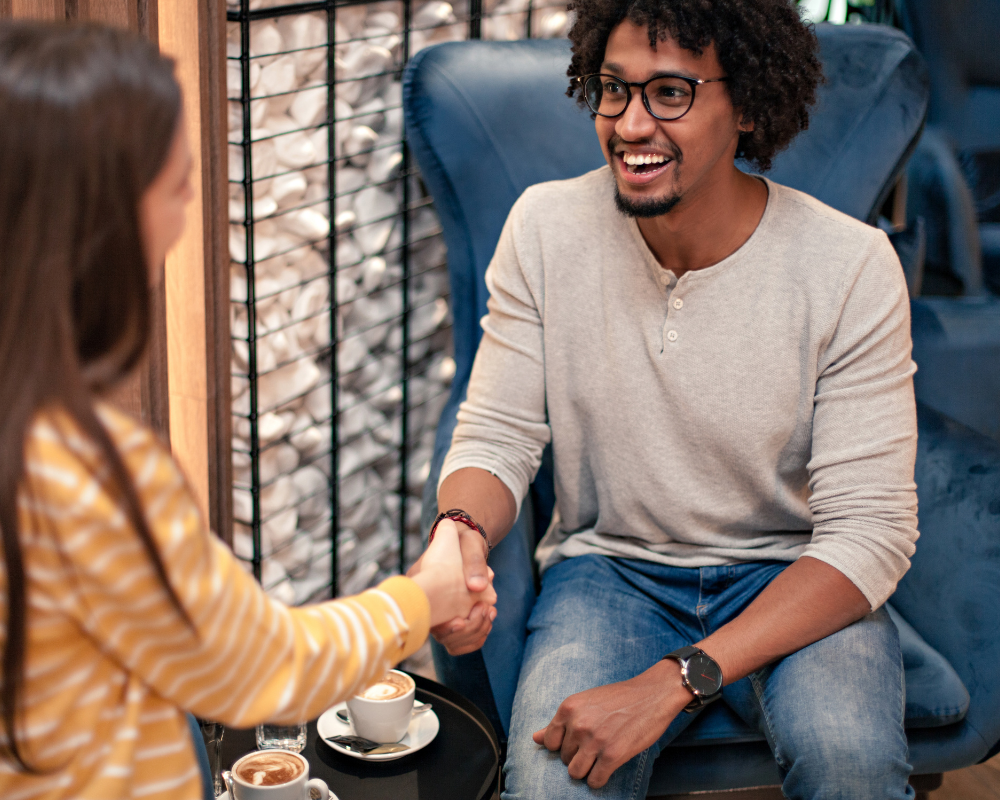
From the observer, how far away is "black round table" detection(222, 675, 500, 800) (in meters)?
1.02

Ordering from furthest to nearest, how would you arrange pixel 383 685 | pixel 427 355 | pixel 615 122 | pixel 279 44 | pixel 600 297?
1. pixel 427 355
2. pixel 279 44
3. pixel 600 297
4. pixel 615 122
5. pixel 383 685

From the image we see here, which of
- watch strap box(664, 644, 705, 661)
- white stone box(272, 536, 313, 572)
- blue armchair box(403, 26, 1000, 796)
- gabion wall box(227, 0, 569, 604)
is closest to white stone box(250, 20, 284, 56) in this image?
gabion wall box(227, 0, 569, 604)

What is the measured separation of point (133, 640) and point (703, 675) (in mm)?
692

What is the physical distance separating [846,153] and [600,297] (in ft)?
1.87

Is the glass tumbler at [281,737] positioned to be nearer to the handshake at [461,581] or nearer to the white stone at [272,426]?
the handshake at [461,581]

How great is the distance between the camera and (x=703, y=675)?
3.67 ft

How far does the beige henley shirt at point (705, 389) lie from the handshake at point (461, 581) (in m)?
0.17

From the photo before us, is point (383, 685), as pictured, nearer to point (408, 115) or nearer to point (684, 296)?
point (684, 296)

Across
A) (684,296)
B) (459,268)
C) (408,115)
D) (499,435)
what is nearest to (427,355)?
(459,268)

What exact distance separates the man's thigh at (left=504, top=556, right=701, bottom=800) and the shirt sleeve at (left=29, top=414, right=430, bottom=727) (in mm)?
433

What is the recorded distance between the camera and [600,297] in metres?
A: 1.35

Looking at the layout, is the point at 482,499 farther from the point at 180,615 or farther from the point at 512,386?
the point at 180,615

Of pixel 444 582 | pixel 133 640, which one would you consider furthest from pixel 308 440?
pixel 133 640

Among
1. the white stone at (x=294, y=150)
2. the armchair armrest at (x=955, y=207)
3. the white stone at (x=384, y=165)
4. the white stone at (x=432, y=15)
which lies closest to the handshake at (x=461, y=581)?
the white stone at (x=294, y=150)
